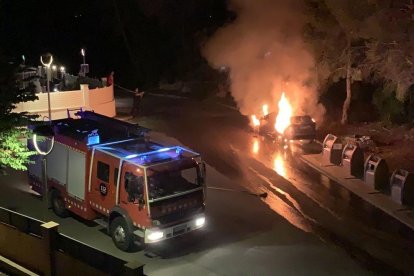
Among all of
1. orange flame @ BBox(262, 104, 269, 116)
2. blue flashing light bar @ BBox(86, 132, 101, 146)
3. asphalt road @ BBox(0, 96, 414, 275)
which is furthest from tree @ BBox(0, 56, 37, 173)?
orange flame @ BBox(262, 104, 269, 116)

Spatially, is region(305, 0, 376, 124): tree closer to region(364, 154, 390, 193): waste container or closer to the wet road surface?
the wet road surface

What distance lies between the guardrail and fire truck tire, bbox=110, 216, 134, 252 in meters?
1.78

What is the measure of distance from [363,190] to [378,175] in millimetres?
642

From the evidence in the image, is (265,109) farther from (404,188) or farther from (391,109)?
(404,188)

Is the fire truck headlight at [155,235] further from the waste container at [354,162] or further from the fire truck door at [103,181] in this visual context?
the waste container at [354,162]

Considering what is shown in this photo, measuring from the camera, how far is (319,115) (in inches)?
1115

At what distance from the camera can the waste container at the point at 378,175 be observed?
651 inches

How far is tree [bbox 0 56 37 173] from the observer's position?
12.7m

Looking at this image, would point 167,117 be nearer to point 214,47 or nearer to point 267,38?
point 267,38

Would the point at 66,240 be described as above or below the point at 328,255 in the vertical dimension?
above

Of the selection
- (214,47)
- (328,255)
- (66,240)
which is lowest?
(328,255)

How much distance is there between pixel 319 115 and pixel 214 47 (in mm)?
11858

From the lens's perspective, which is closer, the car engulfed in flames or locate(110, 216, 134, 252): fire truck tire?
locate(110, 216, 134, 252): fire truck tire

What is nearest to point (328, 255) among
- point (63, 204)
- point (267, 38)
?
point (63, 204)
